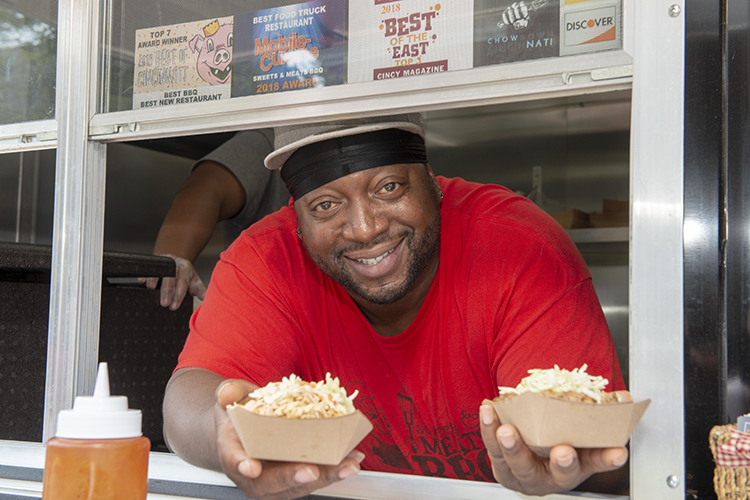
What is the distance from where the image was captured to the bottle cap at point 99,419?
2.28ft

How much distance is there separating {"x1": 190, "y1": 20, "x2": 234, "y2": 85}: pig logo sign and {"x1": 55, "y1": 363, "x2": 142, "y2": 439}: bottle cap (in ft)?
1.80

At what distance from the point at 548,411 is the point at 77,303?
0.85 metres

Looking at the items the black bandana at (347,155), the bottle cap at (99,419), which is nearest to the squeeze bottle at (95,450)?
the bottle cap at (99,419)

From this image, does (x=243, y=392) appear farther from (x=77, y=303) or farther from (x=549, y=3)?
(x=549, y=3)

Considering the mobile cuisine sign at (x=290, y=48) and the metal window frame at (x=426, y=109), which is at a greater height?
the mobile cuisine sign at (x=290, y=48)

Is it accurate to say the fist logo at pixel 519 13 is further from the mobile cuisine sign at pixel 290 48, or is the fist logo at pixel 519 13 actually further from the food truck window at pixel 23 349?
the food truck window at pixel 23 349

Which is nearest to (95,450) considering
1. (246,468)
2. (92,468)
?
(92,468)

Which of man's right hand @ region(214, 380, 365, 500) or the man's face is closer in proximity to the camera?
man's right hand @ region(214, 380, 365, 500)

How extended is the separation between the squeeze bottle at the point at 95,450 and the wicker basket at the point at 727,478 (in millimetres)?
657

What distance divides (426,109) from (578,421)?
0.49 meters

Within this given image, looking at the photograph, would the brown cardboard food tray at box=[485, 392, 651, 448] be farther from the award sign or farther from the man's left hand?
the award sign

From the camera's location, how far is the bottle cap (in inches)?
27.4

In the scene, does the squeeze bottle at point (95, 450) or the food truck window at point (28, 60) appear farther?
the food truck window at point (28, 60)

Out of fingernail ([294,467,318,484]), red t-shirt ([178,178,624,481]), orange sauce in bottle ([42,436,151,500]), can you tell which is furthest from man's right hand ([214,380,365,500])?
red t-shirt ([178,178,624,481])
